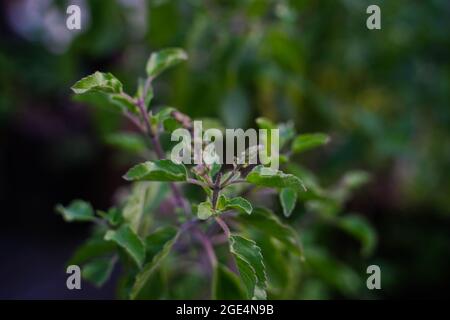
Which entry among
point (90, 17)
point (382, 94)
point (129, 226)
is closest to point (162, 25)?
point (90, 17)

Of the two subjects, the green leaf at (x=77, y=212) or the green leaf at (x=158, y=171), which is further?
the green leaf at (x=77, y=212)

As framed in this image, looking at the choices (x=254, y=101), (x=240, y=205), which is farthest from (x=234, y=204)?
(x=254, y=101)

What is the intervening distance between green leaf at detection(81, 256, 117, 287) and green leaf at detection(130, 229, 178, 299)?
0.19ft

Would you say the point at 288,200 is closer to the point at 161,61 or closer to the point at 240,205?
the point at 240,205

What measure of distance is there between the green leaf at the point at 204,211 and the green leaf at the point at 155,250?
10cm

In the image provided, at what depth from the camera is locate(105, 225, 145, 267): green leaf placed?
612 millimetres

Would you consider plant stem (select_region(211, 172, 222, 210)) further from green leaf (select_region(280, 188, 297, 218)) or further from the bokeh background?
the bokeh background

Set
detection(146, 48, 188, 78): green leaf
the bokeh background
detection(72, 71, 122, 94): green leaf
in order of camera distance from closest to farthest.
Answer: detection(72, 71, 122, 94): green leaf → detection(146, 48, 188, 78): green leaf → the bokeh background

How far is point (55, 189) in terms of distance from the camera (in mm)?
2473

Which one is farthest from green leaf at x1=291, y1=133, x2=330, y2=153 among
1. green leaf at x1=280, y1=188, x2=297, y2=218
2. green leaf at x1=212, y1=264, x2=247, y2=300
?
green leaf at x1=212, y1=264, x2=247, y2=300

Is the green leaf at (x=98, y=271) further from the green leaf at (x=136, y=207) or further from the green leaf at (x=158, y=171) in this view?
the green leaf at (x=158, y=171)

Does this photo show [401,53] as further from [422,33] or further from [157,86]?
[157,86]

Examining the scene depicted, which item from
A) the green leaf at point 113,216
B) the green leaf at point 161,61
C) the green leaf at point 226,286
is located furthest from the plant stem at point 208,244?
the green leaf at point 161,61

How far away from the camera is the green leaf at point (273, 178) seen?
55cm
